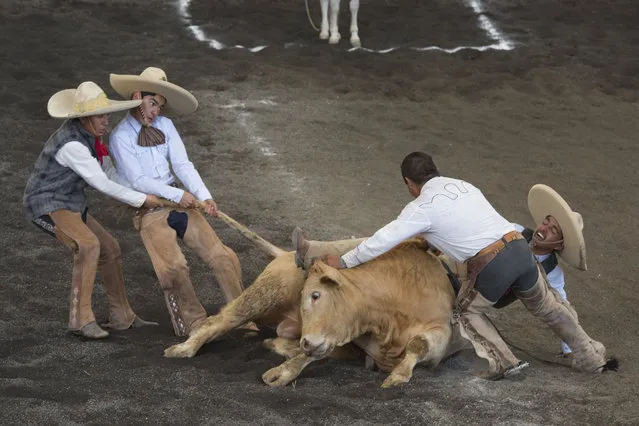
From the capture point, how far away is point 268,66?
41.3 ft

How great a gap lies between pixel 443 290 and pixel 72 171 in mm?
2206

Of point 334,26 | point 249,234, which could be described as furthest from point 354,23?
point 249,234

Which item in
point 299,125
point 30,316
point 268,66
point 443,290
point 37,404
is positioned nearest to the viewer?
point 37,404

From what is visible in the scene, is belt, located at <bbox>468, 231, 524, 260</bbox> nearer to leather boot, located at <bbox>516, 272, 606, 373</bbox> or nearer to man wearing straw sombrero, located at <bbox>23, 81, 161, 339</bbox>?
leather boot, located at <bbox>516, 272, 606, 373</bbox>

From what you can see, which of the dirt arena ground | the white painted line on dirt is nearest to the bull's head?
the dirt arena ground

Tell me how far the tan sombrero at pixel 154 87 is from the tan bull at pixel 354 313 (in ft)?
3.89

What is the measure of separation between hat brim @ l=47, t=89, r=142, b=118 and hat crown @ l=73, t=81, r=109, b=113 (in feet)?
0.08

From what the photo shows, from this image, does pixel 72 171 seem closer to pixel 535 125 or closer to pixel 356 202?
pixel 356 202

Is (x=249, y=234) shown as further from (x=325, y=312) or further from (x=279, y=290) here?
(x=325, y=312)

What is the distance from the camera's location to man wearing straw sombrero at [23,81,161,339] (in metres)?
6.34

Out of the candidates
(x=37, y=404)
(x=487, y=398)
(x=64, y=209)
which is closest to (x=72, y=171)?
(x=64, y=209)

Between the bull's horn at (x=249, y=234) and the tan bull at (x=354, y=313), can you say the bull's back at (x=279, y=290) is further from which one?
the bull's horn at (x=249, y=234)

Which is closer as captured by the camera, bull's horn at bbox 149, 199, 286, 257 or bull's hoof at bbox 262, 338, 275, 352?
bull's hoof at bbox 262, 338, 275, 352

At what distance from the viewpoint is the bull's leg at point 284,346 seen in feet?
20.3
